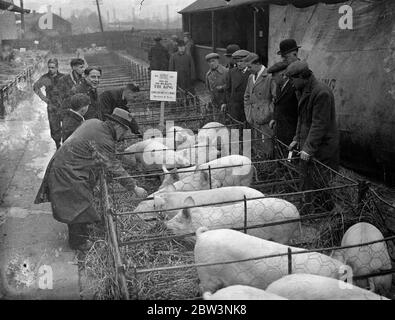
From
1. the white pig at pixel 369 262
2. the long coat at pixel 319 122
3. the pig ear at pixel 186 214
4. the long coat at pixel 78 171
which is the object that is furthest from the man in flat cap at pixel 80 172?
the white pig at pixel 369 262

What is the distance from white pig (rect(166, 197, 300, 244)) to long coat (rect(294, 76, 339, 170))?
0.91 meters

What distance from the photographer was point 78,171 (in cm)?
570

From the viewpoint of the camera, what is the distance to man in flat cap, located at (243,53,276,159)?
7.48 metres

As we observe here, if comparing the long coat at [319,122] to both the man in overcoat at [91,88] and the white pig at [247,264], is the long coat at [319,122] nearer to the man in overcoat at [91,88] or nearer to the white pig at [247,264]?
the white pig at [247,264]

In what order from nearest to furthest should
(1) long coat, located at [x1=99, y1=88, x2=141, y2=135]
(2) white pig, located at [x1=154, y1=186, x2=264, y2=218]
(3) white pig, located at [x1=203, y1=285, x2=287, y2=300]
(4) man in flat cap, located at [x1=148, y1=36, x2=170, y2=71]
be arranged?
(3) white pig, located at [x1=203, y1=285, x2=287, y2=300]
(2) white pig, located at [x1=154, y1=186, x2=264, y2=218]
(1) long coat, located at [x1=99, y1=88, x2=141, y2=135]
(4) man in flat cap, located at [x1=148, y1=36, x2=170, y2=71]

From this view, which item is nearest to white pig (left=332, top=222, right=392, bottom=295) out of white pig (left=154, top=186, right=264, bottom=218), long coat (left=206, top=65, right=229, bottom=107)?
white pig (left=154, top=186, right=264, bottom=218)

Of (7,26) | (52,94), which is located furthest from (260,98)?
(7,26)

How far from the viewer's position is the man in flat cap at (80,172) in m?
5.61

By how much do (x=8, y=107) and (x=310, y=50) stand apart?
9.79 meters

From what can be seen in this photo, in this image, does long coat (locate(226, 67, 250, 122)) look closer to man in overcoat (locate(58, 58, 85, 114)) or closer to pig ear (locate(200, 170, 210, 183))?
man in overcoat (locate(58, 58, 85, 114))

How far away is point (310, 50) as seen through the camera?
28.7ft

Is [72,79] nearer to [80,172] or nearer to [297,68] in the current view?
[80,172]

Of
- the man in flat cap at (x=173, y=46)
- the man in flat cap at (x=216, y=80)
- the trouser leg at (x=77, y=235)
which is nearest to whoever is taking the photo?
the trouser leg at (x=77, y=235)
